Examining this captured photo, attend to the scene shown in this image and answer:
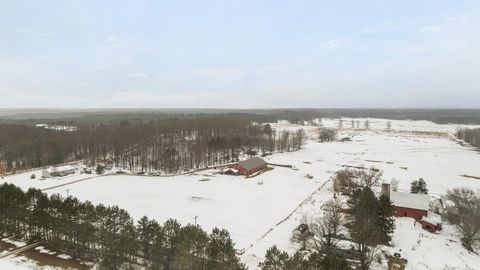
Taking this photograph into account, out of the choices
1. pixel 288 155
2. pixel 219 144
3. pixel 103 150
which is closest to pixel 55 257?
pixel 219 144

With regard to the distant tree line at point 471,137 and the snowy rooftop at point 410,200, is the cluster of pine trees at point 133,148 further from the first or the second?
the distant tree line at point 471,137

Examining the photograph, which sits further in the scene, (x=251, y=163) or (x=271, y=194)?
(x=251, y=163)

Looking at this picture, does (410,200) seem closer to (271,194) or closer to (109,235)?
(271,194)

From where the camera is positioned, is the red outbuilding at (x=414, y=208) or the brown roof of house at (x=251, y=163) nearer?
the red outbuilding at (x=414, y=208)

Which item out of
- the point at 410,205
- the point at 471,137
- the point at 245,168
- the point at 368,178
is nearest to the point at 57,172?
the point at 245,168

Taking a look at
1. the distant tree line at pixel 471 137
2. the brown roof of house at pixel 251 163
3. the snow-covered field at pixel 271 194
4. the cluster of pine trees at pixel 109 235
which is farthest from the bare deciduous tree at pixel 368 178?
the distant tree line at pixel 471 137

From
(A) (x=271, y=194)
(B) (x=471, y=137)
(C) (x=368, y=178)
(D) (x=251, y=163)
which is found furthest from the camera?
(B) (x=471, y=137)

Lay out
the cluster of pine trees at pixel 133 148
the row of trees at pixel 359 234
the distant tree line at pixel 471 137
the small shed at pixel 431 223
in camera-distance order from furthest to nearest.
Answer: the distant tree line at pixel 471 137
the cluster of pine trees at pixel 133 148
the small shed at pixel 431 223
the row of trees at pixel 359 234

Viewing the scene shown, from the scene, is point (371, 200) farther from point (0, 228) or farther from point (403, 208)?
point (0, 228)
